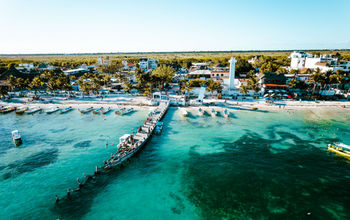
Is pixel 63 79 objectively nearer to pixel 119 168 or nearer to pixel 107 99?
pixel 107 99

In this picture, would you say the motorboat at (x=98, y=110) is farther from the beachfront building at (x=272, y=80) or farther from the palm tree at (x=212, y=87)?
the beachfront building at (x=272, y=80)

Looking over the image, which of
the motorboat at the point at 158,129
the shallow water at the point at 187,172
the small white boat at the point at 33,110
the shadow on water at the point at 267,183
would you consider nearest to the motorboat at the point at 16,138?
the shallow water at the point at 187,172

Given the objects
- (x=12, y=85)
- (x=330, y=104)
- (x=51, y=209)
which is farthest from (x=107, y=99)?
(x=330, y=104)

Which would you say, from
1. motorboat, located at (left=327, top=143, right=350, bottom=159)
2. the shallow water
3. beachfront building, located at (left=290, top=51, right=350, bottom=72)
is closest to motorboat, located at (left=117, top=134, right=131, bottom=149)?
the shallow water

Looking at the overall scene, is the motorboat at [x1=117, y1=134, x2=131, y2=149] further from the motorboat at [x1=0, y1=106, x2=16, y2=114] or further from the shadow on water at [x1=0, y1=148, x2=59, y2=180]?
the motorboat at [x1=0, y1=106, x2=16, y2=114]

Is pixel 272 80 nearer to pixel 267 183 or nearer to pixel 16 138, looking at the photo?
pixel 267 183

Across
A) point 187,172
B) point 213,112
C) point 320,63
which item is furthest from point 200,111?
point 320,63
